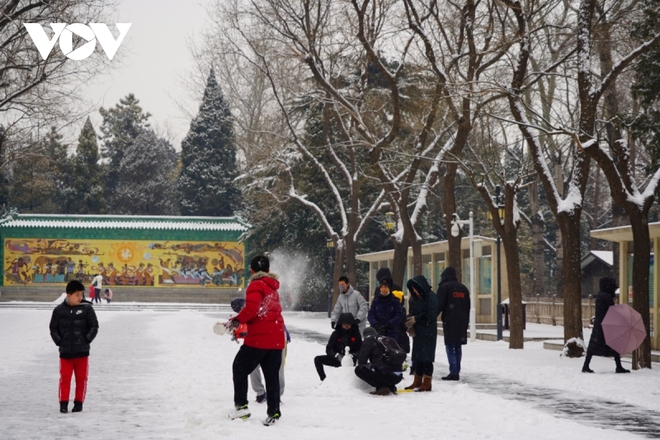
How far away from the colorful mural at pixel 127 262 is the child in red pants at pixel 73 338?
5295 cm

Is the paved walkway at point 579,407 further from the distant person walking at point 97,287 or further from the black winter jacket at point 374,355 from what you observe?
the distant person walking at point 97,287

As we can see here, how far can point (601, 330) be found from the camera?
608 inches

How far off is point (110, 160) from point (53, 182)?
8853 millimetres

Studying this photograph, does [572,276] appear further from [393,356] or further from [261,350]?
[261,350]

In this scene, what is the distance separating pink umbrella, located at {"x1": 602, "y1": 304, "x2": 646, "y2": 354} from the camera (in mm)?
15141

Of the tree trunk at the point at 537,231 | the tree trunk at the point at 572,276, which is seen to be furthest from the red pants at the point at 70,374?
the tree trunk at the point at 537,231

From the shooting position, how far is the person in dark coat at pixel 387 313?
1316 cm

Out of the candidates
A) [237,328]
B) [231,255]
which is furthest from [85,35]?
[231,255]

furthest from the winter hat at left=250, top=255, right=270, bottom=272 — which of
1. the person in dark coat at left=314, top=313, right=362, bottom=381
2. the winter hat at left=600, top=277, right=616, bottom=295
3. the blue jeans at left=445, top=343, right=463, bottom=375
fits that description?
the winter hat at left=600, top=277, right=616, bottom=295

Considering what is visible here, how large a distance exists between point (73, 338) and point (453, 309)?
5912 mm

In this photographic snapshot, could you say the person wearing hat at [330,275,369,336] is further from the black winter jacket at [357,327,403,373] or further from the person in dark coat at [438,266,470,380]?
the black winter jacket at [357,327,403,373]

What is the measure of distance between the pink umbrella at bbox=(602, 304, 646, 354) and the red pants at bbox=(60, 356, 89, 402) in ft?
28.0

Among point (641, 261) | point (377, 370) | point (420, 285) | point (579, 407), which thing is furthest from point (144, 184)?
point (579, 407)

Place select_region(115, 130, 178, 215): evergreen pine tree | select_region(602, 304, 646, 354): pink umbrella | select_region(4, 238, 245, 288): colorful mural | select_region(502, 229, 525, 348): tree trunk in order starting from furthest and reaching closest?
select_region(115, 130, 178, 215): evergreen pine tree → select_region(4, 238, 245, 288): colorful mural → select_region(502, 229, 525, 348): tree trunk → select_region(602, 304, 646, 354): pink umbrella
